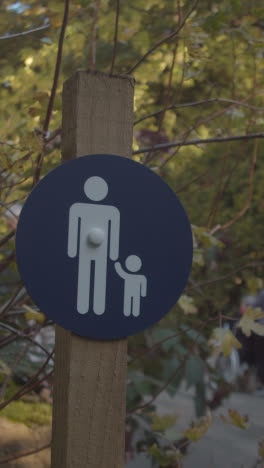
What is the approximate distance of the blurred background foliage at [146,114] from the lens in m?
2.06

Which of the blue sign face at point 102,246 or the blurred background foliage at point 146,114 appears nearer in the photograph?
the blue sign face at point 102,246

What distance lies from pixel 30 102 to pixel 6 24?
1515 millimetres

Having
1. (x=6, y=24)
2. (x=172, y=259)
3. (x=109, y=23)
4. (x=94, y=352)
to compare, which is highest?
(x=6, y=24)

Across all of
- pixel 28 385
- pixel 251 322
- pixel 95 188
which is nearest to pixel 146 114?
pixel 251 322

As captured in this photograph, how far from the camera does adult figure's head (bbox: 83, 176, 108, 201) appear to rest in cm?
132

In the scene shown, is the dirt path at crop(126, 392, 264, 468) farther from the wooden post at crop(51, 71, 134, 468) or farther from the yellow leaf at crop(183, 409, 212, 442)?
the wooden post at crop(51, 71, 134, 468)

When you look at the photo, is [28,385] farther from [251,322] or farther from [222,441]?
[222,441]

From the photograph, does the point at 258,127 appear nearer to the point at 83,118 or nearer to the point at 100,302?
the point at 83,118

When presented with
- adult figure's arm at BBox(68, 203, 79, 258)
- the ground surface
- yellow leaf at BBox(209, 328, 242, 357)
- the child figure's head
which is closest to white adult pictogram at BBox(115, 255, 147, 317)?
the child figure's head

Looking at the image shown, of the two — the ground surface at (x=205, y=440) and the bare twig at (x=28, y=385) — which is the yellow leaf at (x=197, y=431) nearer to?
the ground surface at (x=205, y=440)

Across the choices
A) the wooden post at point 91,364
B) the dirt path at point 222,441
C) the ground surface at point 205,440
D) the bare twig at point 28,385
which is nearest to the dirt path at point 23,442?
the ground surface at point 205,440

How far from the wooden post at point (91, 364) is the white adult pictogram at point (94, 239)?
10 centimetres

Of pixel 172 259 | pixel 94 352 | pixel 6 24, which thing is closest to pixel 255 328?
pixel 172 259

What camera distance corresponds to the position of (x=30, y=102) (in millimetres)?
2141
